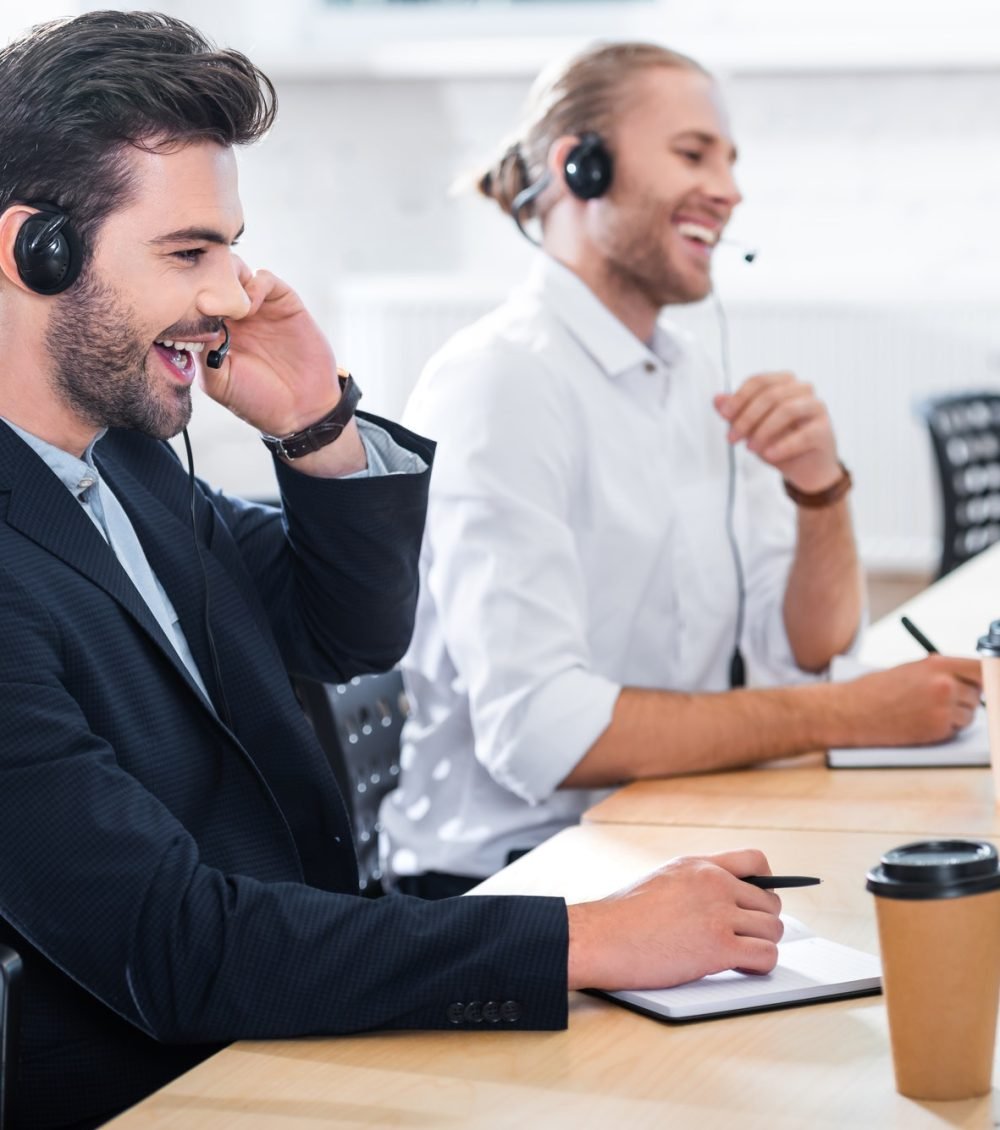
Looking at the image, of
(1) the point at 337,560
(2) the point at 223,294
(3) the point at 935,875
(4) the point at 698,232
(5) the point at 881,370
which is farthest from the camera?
(5) the point at 881,370

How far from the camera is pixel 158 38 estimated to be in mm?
1337

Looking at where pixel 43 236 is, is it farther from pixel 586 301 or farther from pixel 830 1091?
pixel 586 301

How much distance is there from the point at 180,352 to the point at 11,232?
179mm

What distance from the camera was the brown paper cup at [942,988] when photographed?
35.7 inches

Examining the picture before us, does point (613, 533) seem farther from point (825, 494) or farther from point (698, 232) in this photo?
point (698, 232)

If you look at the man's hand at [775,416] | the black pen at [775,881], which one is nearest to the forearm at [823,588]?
the man's hand at [775,416]

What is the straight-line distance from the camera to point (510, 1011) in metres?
1.07

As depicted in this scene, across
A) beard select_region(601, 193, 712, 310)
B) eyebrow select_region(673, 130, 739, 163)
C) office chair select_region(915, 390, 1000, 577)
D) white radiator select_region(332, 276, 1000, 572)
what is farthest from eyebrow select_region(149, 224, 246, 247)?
white radiator select_region(332, 276, 1000, 572)

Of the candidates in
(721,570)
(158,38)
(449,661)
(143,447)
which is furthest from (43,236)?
(721,570)

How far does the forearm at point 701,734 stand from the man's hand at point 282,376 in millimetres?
382

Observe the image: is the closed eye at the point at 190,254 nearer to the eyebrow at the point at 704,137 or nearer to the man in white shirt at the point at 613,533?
the man in white shirt at the point at 613,533

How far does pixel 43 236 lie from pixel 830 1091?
2.59ft

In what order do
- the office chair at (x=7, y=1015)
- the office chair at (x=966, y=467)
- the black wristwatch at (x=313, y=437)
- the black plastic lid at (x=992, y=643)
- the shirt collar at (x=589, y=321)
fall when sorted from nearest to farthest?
1. the office chair at (x=7, y=1015)
2. the black plastic lid at (x=992, y=643)
3. the black wristwatch at (x=313, y=437)
4. the shirt collar at (x=589, y=321)
5. the office chair at (x=966, y=467)

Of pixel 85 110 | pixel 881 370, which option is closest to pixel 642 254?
pixel 85 110
